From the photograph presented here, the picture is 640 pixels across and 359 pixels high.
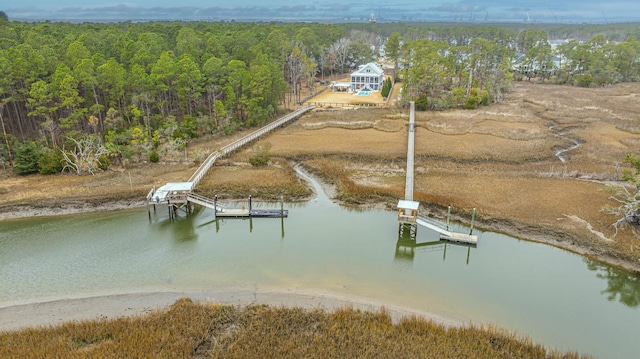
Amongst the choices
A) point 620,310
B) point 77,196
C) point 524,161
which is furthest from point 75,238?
point 524,161

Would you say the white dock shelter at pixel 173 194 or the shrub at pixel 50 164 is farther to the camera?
the shrub at pixel 50 164

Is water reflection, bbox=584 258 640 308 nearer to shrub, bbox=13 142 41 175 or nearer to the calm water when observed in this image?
the calm water

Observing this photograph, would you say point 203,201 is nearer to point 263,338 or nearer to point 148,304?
point 148,304

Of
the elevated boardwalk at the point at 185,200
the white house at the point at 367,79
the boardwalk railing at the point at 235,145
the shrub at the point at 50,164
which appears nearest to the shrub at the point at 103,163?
the shrub at the point at 50,164

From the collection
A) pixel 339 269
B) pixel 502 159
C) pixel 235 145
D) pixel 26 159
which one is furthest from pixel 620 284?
pixel 26 159

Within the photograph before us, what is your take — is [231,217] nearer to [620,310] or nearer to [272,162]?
[272,162]

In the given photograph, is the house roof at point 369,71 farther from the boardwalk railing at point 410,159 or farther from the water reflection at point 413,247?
the water reflection at point 413,247
